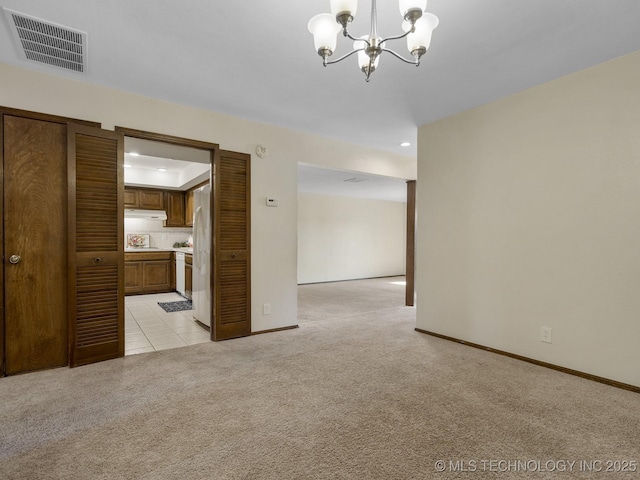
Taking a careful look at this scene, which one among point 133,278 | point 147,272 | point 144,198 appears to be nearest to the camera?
point 133,278

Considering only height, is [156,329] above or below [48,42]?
below

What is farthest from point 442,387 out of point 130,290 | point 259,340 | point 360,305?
point 130,290

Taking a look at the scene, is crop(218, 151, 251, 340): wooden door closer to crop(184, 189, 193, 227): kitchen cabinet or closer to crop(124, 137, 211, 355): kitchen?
crop(124, 137, 211, 355): kitchen

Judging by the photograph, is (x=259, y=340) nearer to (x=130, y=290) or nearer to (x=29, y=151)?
(x=29, y=151)

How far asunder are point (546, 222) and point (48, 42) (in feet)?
13.5

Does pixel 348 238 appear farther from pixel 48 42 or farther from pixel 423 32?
pixel 423 32

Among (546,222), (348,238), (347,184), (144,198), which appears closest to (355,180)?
(347,184)

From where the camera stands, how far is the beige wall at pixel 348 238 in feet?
28.5

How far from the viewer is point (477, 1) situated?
6.03ft

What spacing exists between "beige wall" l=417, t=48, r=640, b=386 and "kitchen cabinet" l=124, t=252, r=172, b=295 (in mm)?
5326

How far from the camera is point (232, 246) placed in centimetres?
361

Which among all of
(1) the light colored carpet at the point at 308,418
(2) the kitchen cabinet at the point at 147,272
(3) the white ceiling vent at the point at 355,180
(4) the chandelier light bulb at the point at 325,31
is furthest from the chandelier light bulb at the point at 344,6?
(2) the kitchen cabinet at the point at 147,272

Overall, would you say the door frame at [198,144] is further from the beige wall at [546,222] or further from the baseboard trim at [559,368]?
the baseboard trim at [559,368]

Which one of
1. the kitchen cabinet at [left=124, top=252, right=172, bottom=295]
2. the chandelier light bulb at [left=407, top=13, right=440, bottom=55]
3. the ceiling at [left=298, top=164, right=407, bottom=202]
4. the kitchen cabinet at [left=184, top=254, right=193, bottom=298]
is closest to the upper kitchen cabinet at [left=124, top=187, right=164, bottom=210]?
the kitchen cabinet at [left=124, top=252, right=172, bottom=295]
